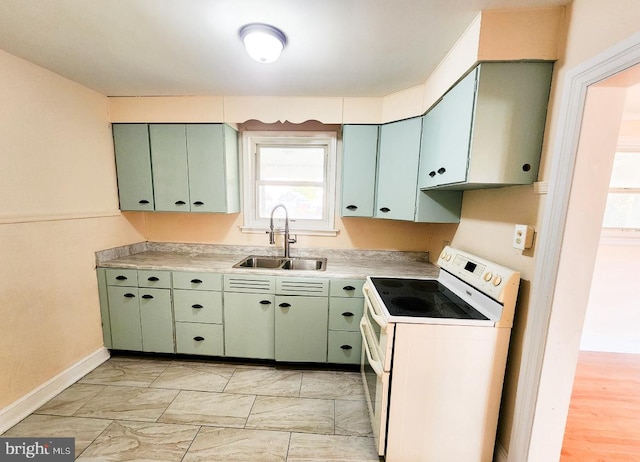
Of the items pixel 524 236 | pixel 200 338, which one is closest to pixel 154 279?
pixel 200 338

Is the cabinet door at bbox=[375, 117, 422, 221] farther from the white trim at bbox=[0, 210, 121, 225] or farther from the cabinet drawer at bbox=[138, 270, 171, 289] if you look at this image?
the white trim at bbox=[0, 210, 121, 225]

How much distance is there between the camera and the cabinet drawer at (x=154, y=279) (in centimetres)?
214

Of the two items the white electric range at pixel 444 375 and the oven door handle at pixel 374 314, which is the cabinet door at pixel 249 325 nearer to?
the oven door handle at pixel 374 314

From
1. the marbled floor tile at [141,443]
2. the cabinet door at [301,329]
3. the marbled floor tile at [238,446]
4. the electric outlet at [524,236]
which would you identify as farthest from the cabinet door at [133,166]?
the electric outlet at [524,236]

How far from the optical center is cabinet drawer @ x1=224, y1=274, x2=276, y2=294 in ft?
6.80

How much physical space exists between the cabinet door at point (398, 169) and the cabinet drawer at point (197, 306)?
1.63 meters

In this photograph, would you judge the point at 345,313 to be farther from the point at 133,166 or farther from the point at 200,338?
the point at 133,166

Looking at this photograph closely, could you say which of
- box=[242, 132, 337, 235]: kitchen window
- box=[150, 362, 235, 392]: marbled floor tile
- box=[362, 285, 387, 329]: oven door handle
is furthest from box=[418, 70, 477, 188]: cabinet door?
box=[150, 362, 235, 392]: marbled floor tile

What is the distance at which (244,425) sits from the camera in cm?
161

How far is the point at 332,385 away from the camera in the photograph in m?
1.98

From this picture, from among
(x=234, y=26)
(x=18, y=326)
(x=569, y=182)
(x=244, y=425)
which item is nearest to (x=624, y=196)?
(x=569, y=182)

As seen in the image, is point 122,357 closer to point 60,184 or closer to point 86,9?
point 60,184

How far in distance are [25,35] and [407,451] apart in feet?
10.3

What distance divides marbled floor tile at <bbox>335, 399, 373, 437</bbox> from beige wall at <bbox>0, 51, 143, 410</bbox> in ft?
7.00
